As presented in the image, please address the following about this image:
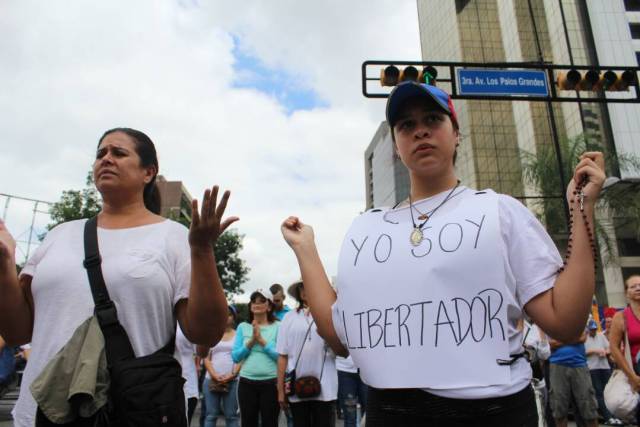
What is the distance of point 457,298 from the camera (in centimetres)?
148

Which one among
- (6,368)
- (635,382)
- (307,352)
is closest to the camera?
(635,382)

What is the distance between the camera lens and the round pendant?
162 centimetres

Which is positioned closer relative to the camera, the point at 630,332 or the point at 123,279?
the point at 123,279

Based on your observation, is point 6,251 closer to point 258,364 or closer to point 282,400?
point 282,400

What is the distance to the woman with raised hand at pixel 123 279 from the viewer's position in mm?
1854

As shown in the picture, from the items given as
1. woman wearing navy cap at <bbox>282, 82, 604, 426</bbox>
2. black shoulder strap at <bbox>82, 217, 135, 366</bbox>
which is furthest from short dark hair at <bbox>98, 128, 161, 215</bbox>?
woman wearing navy cap at <bbox>282, 82, 604, 426</bbox>

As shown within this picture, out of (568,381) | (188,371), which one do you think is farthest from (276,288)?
(568,381)

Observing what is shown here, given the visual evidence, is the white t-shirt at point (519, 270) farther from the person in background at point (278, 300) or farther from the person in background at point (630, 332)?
the person in background at point (278, 300)

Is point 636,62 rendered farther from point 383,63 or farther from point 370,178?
point 370,178

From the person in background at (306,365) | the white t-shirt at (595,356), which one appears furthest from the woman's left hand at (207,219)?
the white t-shirt at (595,356)

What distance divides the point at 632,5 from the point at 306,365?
1429 inches

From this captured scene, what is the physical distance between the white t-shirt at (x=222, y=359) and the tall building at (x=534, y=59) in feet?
34.0

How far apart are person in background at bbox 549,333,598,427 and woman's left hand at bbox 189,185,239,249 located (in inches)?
240

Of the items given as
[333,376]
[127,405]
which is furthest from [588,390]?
[127,405]
